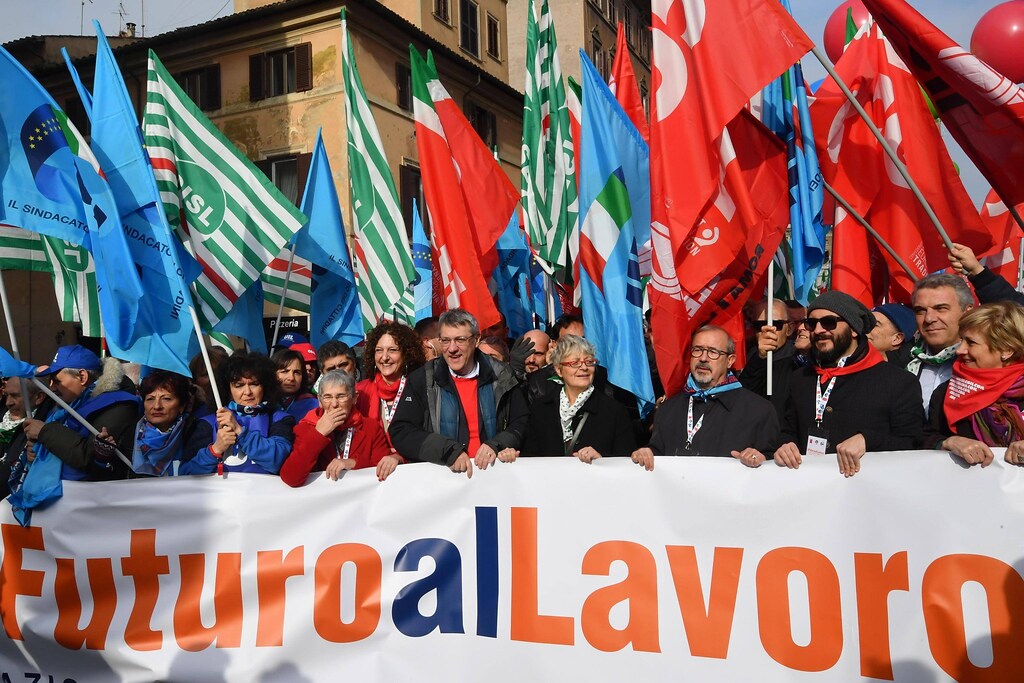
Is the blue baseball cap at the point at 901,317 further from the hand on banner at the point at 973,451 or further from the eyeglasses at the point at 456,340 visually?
the eyeglasses at the point at 456,340

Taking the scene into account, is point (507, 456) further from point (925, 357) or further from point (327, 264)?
point (327, 264)

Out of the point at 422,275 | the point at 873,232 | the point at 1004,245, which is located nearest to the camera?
the point at 873,232

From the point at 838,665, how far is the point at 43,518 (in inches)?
161

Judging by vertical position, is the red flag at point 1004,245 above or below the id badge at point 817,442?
above

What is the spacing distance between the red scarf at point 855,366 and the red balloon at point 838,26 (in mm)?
8246

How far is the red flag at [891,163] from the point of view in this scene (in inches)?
224

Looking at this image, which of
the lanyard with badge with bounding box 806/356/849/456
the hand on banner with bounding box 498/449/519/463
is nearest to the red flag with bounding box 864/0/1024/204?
the lanyard with badge with bounding box 806/356/849/456

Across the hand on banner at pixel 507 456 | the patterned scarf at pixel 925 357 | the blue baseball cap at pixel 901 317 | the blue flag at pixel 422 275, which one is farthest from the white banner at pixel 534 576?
the blue flag at pixel 422 275

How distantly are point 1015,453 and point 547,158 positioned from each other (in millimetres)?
5958

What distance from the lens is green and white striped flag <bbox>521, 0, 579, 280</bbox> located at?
816cm

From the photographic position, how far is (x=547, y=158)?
8.60 m

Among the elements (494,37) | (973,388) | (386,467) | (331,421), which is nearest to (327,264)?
(331,421)

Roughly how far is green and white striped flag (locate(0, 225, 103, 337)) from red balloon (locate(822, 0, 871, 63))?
29.9 feet

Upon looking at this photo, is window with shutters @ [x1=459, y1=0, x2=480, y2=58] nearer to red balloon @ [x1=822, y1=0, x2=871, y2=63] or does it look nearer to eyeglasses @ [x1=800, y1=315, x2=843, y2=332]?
red balloon @ [x1=822, y1=0, x2=871, y2=63]
